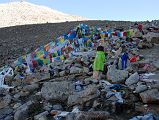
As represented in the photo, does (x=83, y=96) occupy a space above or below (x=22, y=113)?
above

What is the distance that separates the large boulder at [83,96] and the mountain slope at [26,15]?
27817 mm

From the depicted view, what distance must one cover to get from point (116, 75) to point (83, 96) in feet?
4.84

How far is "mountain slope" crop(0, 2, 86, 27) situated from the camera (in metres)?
38.5

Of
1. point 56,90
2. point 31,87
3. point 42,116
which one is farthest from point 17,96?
point 42,116

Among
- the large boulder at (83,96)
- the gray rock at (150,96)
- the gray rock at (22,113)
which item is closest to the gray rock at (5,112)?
the gray rock at (22,113)

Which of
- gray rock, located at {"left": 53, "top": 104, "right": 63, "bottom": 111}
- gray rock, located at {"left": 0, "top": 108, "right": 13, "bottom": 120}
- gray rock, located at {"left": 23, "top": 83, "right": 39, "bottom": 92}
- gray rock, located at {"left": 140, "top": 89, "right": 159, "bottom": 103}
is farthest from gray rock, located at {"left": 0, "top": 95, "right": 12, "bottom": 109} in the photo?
gray rock, located at {"left": 140, "top": 89, "right": 159, "bottom": 103}

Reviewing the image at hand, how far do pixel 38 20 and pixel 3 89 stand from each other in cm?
2771

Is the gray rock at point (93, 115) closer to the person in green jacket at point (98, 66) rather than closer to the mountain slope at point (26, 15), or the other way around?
the person in green jacket at point (98, 66)

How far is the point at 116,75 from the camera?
34.2ft

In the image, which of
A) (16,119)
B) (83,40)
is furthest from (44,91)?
(83,40)

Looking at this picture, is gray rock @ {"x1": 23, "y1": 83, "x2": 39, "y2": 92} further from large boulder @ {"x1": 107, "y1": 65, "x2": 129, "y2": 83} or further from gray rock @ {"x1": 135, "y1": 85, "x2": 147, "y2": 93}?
gray rock @ {"x1": 135, "y1": 85, "x2": 147, "y2": 93}

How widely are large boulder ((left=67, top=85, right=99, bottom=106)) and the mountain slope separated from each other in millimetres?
27817

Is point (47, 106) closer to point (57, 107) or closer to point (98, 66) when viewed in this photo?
point (57, 107)

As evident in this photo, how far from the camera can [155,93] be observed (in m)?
A: 8.86
